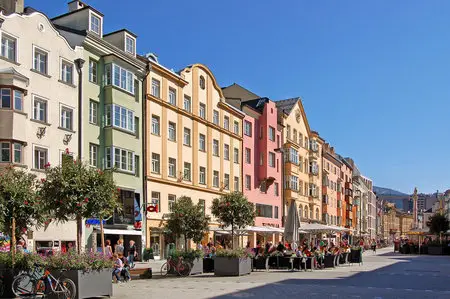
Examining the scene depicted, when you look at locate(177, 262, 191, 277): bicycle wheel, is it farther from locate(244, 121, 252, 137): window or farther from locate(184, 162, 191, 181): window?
locate(244, 121, 252, 137): window

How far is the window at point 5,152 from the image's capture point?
95.1 feet

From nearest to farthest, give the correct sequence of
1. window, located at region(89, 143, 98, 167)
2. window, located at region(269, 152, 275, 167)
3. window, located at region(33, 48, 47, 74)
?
window, located at region(33, 48, 47, 74) < window, located at region(89, 143, 98, 167) < window, located at region(269, 152, 275, 167)

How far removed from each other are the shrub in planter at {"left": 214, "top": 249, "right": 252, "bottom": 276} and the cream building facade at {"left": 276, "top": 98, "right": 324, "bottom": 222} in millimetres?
42374

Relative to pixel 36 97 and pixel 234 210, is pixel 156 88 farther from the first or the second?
pixel 234 210

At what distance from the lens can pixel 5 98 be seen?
29.3 meters

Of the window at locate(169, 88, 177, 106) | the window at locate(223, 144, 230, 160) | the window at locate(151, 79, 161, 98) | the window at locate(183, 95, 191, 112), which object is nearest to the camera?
the window at locate(151, 79, 161, 98)

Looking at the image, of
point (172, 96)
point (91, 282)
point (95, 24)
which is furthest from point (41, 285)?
point (172, 96)

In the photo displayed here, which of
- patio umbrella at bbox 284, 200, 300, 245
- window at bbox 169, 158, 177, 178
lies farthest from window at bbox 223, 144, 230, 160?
patio umbrella at bbox 284, 200, 300, 245

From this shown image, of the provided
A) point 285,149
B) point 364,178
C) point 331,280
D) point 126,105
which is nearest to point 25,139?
point 126,105

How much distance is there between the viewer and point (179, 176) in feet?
146

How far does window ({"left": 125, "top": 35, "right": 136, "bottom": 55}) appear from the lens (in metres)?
40.4

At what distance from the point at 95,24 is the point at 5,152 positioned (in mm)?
12020

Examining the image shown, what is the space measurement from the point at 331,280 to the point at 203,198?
27439mm

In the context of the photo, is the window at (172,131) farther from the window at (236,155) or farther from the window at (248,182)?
the window at (248,182)
